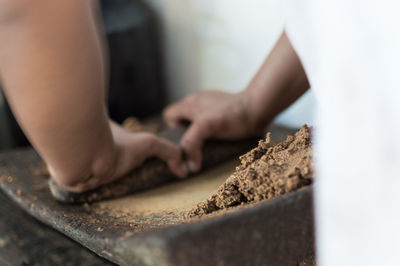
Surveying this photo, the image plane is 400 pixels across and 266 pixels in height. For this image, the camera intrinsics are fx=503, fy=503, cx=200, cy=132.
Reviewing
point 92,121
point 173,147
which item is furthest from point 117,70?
point 92,121

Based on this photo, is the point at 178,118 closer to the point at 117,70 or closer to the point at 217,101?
the point at 217,101

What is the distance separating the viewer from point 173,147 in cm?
95

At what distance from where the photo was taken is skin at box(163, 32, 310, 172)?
888mm

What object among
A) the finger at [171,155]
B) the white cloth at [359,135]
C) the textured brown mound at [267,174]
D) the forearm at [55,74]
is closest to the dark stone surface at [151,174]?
the finger at [171,155]

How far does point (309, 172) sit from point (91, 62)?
30cm

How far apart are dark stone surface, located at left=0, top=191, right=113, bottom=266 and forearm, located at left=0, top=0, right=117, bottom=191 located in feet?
0.41

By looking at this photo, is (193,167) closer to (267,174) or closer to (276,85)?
(276,85)

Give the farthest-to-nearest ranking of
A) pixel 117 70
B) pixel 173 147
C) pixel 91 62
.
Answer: pixel 117 70 → pixel 173 147 → pixel 91 62

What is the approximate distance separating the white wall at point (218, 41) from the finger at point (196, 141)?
21cm

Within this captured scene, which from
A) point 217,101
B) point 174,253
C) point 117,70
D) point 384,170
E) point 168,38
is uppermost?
point 384,170

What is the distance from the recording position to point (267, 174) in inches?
20.9

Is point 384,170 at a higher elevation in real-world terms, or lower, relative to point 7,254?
higher

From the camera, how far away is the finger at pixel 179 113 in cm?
110

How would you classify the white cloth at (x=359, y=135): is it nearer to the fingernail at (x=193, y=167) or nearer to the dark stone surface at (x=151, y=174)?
the dark stone surface at (x=151, y=174)
